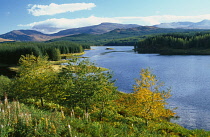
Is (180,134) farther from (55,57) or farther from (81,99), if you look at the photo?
(55,57)

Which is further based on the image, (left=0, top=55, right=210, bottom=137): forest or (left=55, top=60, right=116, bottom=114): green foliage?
(left=55, top=60, right=116, bottom=114): green foliage

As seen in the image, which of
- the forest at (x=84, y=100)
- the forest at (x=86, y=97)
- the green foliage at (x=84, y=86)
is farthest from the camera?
the green foliage at (x=84, y=86)

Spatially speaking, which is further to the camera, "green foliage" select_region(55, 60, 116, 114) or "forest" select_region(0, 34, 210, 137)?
"green foliage" select_region(55, 60, 116, 114)

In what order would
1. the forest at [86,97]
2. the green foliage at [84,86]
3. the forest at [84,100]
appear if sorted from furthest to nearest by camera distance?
the green foliage at [84,86]
the forest at [86,97]
the forest at [84,100]

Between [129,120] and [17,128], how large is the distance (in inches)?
821

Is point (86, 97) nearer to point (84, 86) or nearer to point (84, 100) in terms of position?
point (84, 100)

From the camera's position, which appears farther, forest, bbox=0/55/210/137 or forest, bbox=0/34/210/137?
forest, bbox=0/55/210/137

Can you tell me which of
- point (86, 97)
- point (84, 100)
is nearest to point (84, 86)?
point (86, 97)

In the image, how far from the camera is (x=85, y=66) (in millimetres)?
30062

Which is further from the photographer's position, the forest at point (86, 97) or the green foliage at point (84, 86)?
the green foliage at point (84, 86)

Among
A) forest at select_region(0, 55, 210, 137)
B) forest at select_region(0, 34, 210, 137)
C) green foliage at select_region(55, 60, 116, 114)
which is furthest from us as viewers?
green foliage at select_region(55, 60, 116, 114)

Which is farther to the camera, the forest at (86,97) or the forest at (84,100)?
the forest at (86,97)

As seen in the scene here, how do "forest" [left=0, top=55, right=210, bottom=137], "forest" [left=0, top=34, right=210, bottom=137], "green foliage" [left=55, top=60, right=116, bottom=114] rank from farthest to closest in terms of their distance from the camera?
"green foliage" [left=55, top=60, right=116, bottom=114] < "forest" [left=0, top=55, right=210, bottom=137] < "forest" [left=0, top=34, right=210, bottom=137]

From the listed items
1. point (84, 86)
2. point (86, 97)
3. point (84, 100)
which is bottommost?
point (84, 100)
